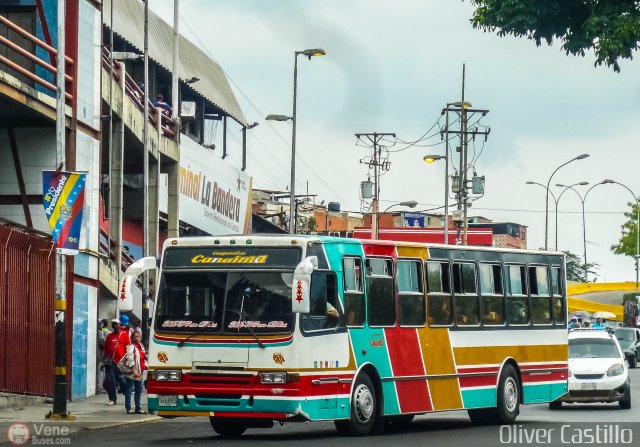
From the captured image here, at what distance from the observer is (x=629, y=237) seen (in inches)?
4815

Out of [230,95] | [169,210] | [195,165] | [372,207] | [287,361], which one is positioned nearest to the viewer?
[287,361]

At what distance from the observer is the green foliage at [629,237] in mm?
121562

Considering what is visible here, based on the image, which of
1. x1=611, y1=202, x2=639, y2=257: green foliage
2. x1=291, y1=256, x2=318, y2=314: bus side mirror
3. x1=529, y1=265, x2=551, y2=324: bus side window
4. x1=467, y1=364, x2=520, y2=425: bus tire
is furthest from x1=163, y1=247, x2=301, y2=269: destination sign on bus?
x1=611, y1=202, x2=639, y2=257: green foliage

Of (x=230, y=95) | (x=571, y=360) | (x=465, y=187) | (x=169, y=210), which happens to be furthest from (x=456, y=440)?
(x=465, y=187)

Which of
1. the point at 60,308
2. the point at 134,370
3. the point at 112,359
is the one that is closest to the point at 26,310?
the point at 112,359

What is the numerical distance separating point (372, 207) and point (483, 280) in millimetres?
72281

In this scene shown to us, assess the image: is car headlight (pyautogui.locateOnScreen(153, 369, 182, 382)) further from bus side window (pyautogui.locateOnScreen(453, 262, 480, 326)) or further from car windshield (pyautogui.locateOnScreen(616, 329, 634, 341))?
car windshield (pyautogui.locateOnScreen(616, 329, 634, 341))

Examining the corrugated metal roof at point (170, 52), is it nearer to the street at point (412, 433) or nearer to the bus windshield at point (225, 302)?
the street at point (412, 433)

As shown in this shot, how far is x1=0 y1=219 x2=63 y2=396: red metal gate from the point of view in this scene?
89.2 ft

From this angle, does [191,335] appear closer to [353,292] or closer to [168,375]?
[168,375]

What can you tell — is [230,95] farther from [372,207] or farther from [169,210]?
[372,207]

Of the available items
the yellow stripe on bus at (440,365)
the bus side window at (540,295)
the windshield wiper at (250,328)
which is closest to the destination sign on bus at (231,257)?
the windshield wiper at (250,328)

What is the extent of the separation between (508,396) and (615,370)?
6190 mm

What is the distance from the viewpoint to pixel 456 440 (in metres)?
19.7
